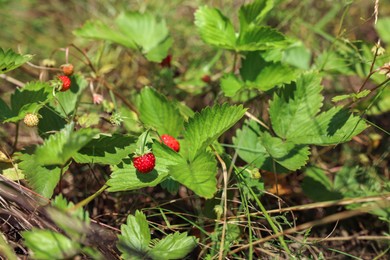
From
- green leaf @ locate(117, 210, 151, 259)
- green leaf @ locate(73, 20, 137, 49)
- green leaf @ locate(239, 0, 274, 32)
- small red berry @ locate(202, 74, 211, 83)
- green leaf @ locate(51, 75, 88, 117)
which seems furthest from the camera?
small red berry @ locate(202, 74, 211, 83)

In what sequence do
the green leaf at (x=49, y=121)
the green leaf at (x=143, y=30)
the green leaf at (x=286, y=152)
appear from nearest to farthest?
1. the green leaf at (x=286, y=152)
2. the green leaf at (x=49, y=121)
3. the green leaf at (x=143, y=30)

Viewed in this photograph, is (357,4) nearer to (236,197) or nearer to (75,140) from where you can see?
(236,197)

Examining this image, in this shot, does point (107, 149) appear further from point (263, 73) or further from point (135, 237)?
point (263, 73)

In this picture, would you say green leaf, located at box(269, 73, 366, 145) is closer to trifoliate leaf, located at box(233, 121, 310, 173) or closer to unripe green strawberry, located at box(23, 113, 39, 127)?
trifoliate leaf, located at box(233, 121, 310, 173)

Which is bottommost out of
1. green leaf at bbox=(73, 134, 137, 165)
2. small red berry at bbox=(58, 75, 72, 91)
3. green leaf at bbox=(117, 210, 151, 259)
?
green leaf at bbox=(117, 210, 151, 259)

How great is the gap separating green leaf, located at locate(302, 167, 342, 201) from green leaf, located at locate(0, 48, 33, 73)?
1361mm

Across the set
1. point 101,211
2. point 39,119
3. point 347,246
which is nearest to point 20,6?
point 39,119

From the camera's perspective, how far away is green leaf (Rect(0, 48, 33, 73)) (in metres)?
1.75

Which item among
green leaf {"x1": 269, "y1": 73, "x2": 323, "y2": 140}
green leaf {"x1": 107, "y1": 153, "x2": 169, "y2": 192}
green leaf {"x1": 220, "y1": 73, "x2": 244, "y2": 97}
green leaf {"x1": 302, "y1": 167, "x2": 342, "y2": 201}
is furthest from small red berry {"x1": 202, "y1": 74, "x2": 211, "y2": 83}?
green leaf {"x1": 107, "y1": 153, "x2": 169, "y2": 192}

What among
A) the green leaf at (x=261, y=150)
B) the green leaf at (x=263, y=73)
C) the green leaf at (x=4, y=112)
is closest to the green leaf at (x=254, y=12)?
the green leaf at (x=263, y=73)

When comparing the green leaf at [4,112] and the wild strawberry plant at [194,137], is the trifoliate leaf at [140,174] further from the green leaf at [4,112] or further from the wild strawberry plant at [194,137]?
the green leaf at [4,112]

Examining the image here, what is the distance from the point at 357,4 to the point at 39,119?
2480mm

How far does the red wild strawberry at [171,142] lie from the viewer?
190 centimetres

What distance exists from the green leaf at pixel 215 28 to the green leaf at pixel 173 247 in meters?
0.96
